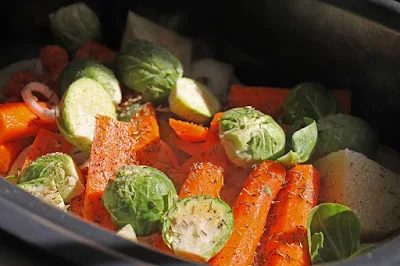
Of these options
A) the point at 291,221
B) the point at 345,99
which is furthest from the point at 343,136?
the point at 291,221

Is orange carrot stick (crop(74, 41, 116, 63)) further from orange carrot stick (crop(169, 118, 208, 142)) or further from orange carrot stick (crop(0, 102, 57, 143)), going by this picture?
orange carrot stick (crop(169, 118, 208, 142))

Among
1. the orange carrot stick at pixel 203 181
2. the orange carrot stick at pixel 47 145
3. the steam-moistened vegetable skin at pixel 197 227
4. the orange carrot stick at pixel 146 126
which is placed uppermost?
the steam-moistened vegetable skin at pixel 197 227

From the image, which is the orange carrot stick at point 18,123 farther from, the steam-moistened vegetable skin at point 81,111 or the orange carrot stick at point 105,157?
the orange carrot stick at point 105,157

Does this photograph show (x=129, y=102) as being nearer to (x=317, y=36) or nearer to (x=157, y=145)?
(x=157, y=145)

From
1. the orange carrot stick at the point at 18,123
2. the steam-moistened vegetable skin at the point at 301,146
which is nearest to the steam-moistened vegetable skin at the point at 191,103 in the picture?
the steam-moistened vegetable skin at the point at 301,146

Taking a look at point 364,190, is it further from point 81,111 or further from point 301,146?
point 81,111

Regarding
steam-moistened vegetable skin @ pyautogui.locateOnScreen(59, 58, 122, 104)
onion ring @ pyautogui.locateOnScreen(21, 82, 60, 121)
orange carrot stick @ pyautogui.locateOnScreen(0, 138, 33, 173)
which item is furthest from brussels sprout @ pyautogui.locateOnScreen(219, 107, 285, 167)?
orange carrot stick @ pyautogui.locateOnScreen(0, 138, 33, 173)
